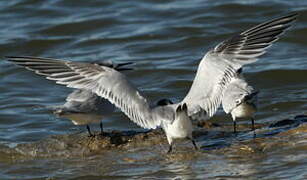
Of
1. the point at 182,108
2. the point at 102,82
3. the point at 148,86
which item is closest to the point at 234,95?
the point at 182,108

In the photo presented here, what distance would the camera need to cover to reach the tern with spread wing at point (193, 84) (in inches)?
302

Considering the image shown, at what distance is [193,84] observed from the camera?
7.87 metres

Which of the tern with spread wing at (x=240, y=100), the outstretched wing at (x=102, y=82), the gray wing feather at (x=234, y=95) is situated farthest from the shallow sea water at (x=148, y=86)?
the outstretched wing at (x=102, y=82)

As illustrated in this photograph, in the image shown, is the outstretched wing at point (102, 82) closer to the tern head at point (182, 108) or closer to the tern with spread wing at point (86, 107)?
the tern head at point (182, 108)

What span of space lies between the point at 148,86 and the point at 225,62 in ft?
13.6

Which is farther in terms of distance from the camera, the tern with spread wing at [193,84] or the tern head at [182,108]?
the tern with spread wing at [193,84]

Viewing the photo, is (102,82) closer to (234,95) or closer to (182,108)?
(182,108)

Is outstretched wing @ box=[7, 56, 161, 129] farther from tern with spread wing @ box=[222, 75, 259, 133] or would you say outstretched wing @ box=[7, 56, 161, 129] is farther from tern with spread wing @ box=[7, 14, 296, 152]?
tern with spread wing @ box=[222, 75, 259, 133]

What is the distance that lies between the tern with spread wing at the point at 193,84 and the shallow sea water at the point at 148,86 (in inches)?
16.5

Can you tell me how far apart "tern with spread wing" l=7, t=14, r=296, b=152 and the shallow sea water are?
1.38 ft

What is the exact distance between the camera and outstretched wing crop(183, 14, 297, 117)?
7.66 meters

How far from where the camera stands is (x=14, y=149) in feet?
28.5

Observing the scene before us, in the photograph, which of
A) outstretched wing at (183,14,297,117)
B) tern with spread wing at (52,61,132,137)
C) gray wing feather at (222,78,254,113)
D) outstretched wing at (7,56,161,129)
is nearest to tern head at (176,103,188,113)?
outstretched wing at (183,14,297,117)

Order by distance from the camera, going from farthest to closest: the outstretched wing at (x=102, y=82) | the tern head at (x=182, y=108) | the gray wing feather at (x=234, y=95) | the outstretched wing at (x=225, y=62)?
the gray wing feather at (x=234, y=95) → the outstretched wing at (x=102, y=82) → the outstretched wing at (x=225, y=62) → the tern head at (x=182, y=108)
